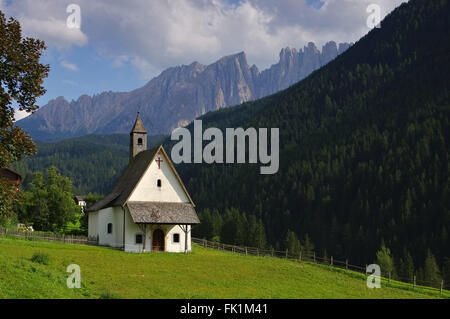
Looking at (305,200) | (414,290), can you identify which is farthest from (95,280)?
(305,200)

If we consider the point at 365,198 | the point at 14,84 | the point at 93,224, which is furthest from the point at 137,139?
the point at 365,198

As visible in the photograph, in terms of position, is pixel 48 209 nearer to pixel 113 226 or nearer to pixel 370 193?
pixel 113 226

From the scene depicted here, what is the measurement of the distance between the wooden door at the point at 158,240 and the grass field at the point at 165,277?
4.45 meters

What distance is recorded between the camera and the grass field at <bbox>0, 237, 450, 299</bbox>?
26641 mm

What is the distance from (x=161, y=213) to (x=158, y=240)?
289cm

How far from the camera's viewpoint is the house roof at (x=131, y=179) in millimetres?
55478

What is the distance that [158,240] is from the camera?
54438 mm

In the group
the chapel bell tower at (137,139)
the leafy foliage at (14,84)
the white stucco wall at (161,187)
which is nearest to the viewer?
the leafy foliage at (14,84)

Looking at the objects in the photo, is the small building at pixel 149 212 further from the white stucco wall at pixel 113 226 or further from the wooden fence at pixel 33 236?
the wooden fence at pixel 33 236

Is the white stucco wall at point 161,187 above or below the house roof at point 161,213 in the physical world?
above

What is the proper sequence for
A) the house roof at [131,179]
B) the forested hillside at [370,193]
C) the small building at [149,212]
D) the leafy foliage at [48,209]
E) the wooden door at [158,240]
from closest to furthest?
the small building at [149,212]
the wooden door at [158,240]
the house roof at [131,179]
the leafy foliage at [48,209]
the forested hillside at [370,193]

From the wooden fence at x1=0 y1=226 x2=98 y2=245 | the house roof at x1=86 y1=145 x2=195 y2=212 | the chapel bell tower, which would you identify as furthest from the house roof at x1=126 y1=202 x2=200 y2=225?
the chapel bell tower

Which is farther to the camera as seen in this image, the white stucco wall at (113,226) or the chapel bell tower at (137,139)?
the chapel bell tower at (137,139)

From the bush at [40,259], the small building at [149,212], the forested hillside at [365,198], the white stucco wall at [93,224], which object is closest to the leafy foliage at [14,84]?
the bush at [40,259]
